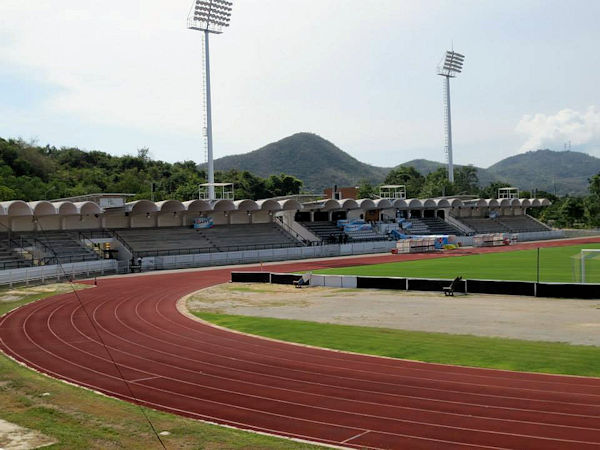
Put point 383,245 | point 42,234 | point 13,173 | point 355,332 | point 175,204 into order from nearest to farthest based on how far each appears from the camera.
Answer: point 355,332 → point 42,234 → point 175,204 → point 383,245 → point 13,173

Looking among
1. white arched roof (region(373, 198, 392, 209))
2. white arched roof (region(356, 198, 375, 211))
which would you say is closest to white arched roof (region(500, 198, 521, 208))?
white arched roof (region(373, 198, 392, 209))

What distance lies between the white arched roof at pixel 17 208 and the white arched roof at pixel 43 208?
1.86ft

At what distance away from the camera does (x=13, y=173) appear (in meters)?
113

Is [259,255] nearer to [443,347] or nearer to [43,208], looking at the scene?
[43,208]

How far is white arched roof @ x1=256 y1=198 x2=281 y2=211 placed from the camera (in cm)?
7253

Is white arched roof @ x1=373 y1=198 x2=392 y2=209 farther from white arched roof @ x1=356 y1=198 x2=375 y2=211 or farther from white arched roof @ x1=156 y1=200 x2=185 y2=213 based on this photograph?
white arched roof @ x1=156 y1=200 x2=185 y2=213

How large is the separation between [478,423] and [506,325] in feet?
40.1

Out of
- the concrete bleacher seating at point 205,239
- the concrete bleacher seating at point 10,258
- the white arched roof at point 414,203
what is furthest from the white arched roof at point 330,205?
the concrete bleacher seating at point 10,258

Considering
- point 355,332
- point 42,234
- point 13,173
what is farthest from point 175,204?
point 13,173

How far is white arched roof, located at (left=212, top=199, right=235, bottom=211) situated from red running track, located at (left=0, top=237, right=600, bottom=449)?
142 feet

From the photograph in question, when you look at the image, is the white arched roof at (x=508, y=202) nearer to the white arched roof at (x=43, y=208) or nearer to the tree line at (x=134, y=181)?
the tree line at (x=134, y=181)

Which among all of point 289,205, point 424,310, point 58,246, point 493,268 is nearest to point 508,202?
point 289,205

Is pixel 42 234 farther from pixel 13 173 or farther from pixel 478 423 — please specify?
pixel 13 173

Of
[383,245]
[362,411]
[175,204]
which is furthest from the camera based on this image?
[383,245]
